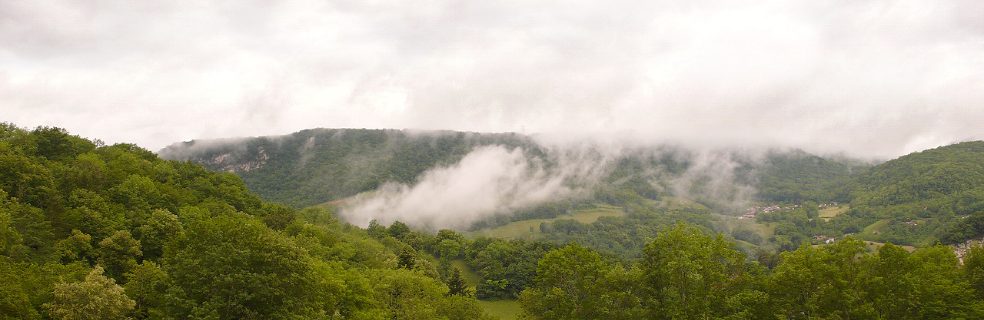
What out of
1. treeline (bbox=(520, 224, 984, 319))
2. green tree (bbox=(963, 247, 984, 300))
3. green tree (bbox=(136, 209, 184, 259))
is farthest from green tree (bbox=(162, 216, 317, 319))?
green tree (bbox=(963, 247, 984, 300))

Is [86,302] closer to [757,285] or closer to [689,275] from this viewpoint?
[689,275]

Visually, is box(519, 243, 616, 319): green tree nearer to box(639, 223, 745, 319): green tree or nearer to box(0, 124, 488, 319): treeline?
box(639, 223, 745, 319): green tree

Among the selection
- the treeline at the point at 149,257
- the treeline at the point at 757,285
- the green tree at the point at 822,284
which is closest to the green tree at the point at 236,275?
the treeline at the point at 149,257

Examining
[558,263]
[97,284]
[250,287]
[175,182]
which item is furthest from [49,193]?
[558,263]

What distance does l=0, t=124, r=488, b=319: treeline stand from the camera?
33406 millimetres

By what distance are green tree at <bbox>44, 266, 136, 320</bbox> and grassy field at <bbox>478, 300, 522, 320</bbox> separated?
7709cm

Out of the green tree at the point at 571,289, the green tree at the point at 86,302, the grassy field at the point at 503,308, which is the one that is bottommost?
the grassy field at the point at 503,308

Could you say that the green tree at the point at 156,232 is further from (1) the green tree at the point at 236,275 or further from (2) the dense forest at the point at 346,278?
(1) the green tree at the point at 236,275

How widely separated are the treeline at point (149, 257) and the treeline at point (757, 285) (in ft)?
44.2

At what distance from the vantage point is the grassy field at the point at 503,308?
103 meters

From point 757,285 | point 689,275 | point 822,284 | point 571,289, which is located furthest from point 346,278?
point 822,284

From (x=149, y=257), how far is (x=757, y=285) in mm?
62206

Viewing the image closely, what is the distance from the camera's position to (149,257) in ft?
175

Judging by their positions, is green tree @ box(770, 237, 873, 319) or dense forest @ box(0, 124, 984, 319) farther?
green tree @ box(770, 237, 873, 319)
